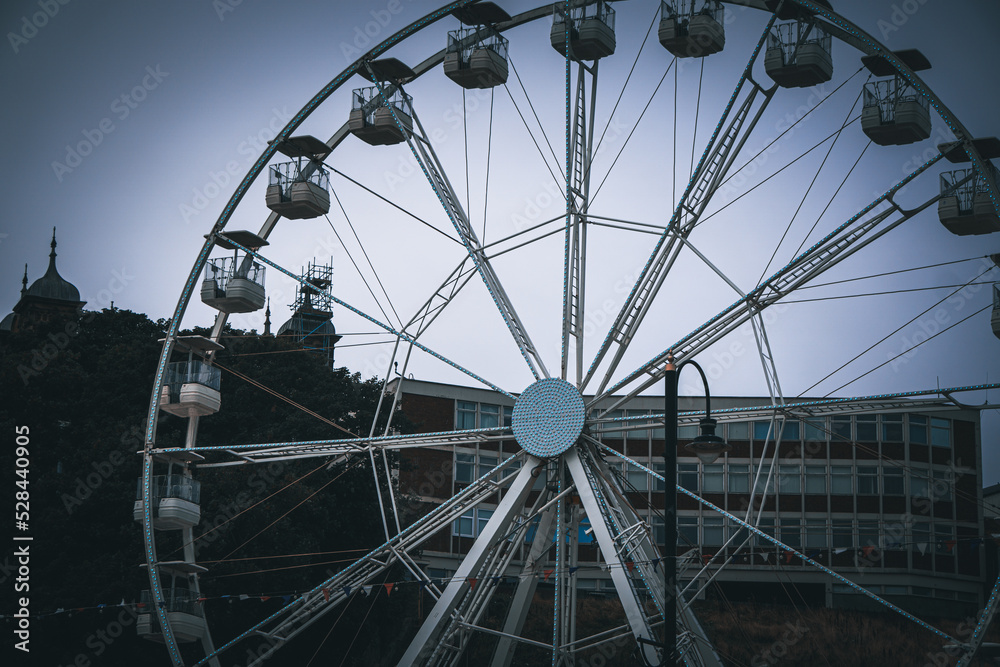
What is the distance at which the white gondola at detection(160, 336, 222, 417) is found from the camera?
29969 millimetres

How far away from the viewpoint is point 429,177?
2909 centimetres

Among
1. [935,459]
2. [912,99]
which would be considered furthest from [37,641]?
[935,459]

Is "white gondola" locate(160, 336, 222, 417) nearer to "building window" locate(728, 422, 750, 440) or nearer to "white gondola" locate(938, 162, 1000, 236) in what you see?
"white gondola" locate(938, 162, 1000, 236)

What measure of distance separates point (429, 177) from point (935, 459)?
3078cm

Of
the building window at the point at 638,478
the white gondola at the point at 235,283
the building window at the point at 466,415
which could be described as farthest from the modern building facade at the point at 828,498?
the white gondola at the point at 235,283

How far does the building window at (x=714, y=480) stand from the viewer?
53.3m

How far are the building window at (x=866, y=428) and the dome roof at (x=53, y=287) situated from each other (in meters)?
59.3

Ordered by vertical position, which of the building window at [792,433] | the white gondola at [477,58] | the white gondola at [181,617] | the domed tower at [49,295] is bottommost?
the white gondola at [181,617]

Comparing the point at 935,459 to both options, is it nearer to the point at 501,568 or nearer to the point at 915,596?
the point at 915,596

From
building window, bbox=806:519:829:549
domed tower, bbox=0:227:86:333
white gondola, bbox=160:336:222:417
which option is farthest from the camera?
domed tower, bbox=0:227:86:333

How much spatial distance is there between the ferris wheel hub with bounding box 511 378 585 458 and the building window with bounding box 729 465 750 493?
28122mm

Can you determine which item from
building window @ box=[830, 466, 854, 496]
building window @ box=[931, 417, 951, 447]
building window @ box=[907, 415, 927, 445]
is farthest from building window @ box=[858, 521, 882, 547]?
building window @ box=[931, 417, 951, 447]

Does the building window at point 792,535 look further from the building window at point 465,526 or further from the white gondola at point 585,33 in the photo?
the white gondola at point 585,33

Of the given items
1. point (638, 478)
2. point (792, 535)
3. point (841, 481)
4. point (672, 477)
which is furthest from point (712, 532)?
point (672, 477)
